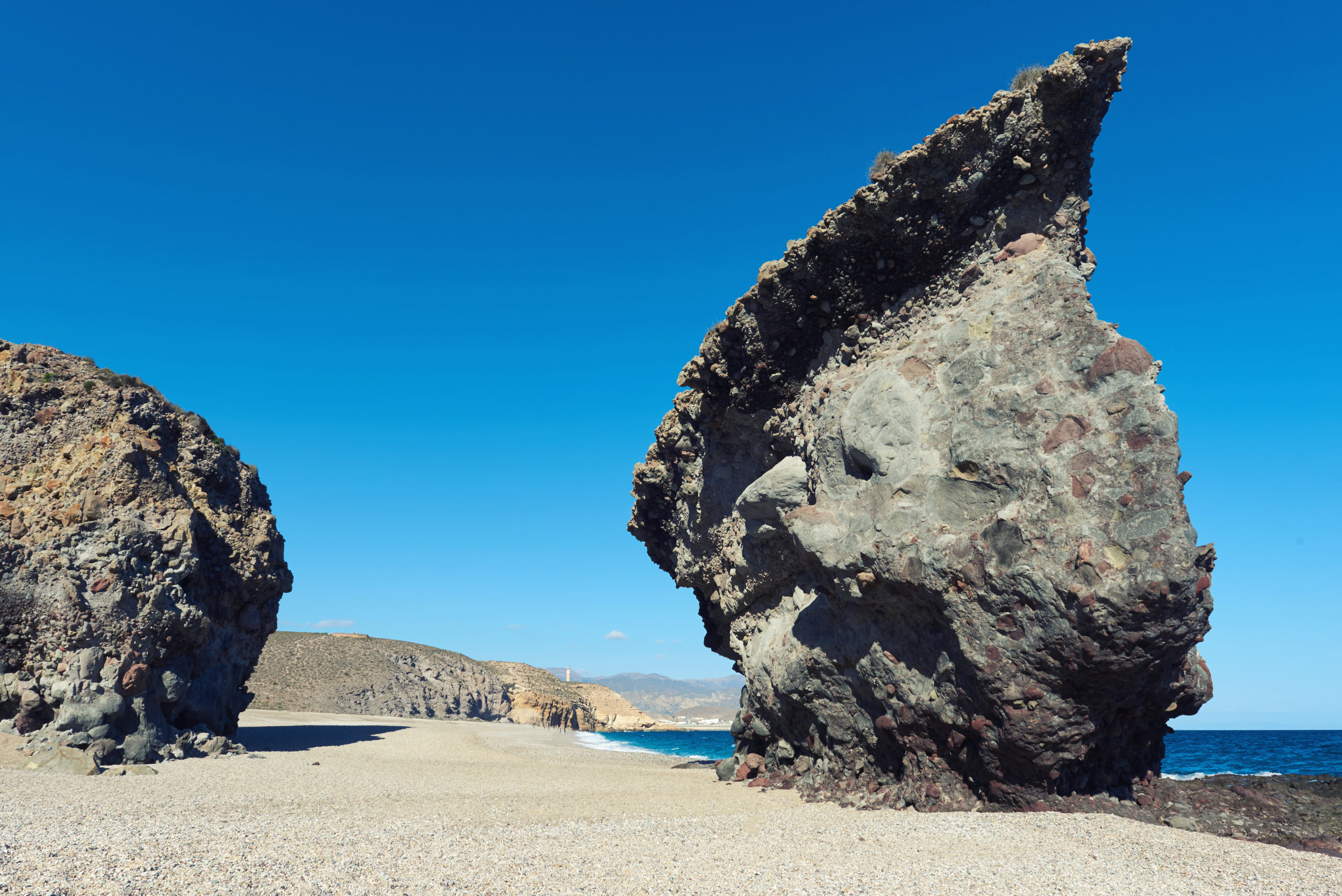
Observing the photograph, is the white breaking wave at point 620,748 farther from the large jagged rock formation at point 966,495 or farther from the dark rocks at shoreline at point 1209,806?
the dark rocks at shoreline at point 1209,806

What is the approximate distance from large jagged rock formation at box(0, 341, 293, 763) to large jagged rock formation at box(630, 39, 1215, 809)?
12.5 m

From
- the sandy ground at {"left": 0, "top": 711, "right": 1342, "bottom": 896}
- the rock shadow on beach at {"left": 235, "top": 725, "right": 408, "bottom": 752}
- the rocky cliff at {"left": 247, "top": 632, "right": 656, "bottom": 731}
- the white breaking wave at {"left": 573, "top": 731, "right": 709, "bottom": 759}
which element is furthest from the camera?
the rocky cliff at {"left": 247, "top": 632, "right": 656, "bottom": 731}

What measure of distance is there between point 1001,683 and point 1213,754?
50.4 meters

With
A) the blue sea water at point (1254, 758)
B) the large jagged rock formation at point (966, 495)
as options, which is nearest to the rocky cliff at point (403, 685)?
the large jagged rock formation at point (966, 495)

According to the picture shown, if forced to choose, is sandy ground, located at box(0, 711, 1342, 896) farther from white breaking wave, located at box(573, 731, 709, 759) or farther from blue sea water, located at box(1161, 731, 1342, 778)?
blue sea water, located at box(1161, 731, 1342, 778)

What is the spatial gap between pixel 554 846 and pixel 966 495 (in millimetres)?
6941

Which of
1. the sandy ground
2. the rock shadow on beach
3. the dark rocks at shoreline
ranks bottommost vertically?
the rock shadow on beach

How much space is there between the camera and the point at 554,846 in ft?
24.9

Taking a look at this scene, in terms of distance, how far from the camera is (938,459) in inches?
430

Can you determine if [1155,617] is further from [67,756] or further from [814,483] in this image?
[67,756]

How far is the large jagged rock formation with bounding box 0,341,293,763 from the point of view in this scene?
15.0 m

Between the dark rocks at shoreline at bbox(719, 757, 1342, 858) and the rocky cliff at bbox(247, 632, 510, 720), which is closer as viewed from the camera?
the dark rocks at shoreline at bbox(719, 757, 1342, 858)

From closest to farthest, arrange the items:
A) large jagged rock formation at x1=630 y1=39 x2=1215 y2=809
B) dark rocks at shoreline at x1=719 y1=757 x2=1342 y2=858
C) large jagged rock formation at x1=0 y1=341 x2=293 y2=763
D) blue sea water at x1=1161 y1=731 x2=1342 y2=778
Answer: large jagged rock formation at x1=630 y1=39 x2=1215 y2=809 → dark rocks at shoreline at x1=719 y1=757 x2=1342 y2=858 → large jagged rock formation at x1=0 y1=341 x2=293 y2=763 → blue sea water at x1=1161 y1=731 x2=1342 y2=778

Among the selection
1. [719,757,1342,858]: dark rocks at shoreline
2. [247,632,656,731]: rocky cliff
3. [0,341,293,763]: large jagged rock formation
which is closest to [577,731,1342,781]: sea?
[719,757,1342,858]: dark rocks at shoreline
